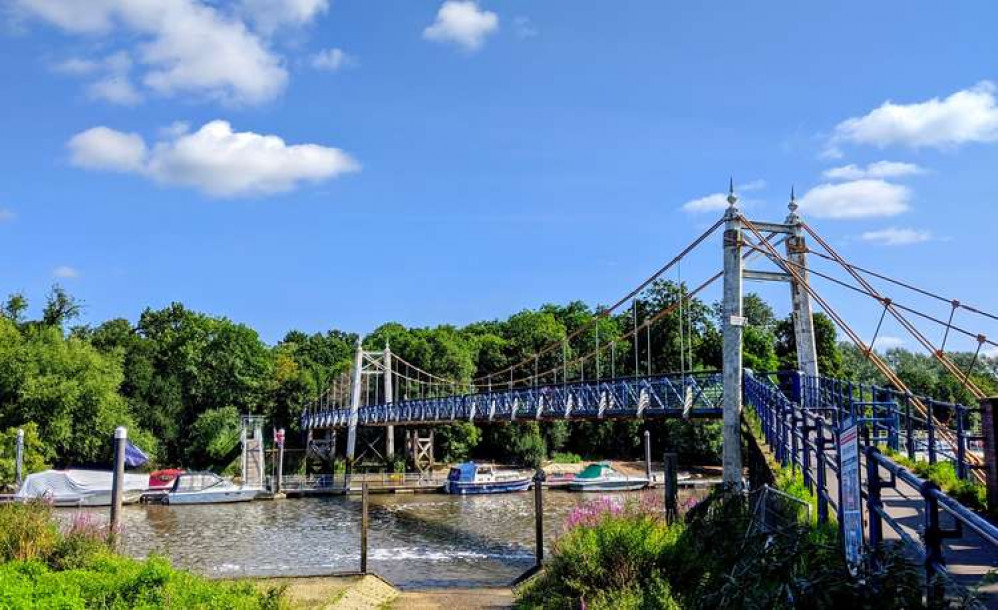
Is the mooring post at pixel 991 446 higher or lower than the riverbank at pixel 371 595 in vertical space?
higher

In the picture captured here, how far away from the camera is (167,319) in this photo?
67125mm

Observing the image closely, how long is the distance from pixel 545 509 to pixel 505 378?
24.4 metres

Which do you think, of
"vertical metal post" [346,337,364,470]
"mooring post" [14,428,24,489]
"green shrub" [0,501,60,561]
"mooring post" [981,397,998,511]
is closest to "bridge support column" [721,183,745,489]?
"mooring post" [981,397,998,511]

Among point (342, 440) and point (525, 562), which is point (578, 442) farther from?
point (525, 562)

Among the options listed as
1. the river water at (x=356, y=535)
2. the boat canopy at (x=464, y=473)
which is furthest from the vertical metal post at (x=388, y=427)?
the river water at (x=356, y=535)

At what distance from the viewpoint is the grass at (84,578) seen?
916cm

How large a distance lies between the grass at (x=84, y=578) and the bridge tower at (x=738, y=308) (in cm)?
845

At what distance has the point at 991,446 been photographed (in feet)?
22.0

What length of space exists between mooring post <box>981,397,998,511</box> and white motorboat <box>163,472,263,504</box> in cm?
3320

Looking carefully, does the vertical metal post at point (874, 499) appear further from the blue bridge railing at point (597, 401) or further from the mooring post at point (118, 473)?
the mooring post at point (118, 473)

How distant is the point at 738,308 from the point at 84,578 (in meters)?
12.1

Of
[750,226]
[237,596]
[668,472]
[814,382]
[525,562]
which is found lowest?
[525,562]

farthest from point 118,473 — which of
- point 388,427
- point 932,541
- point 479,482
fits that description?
point 388,427

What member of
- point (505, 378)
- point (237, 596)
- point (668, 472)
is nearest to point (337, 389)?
point (505, 378)
